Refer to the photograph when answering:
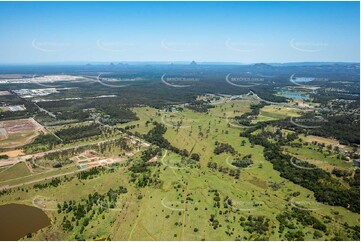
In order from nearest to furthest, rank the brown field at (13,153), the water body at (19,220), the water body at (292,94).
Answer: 1. the water body at (19,220)
2. the brown field at (13,153)
3. the water body at (292,94)

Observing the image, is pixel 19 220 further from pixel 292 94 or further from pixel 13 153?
pixel 292 94

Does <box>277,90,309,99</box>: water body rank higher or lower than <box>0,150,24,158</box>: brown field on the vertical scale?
higher

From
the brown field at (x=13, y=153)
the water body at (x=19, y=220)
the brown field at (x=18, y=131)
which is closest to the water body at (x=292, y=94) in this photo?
the brown field at (x=18, y=131)

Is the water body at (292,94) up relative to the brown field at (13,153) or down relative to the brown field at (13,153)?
up

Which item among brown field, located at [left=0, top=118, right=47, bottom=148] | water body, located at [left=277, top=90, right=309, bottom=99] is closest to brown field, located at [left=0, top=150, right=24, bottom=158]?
brown field, located at [left=0, top=118, right=47, bottom=148]

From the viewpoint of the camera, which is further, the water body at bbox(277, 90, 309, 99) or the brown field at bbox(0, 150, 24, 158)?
the water body at bbox(277, 90, 309, 99)

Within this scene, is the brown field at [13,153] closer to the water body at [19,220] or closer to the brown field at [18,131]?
the brown field at [18,131]

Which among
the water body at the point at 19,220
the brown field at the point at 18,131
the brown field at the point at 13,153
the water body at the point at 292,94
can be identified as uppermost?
the water body at the point at 292,94

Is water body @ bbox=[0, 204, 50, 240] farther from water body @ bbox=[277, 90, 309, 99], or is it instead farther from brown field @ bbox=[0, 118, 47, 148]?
water body @ bbox=[277, 90, 309, 99]

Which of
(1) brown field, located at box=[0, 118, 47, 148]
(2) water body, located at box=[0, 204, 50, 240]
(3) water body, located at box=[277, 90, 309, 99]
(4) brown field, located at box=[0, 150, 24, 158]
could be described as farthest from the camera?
(3) water body, located at box=[277, 90, 309, 99]
